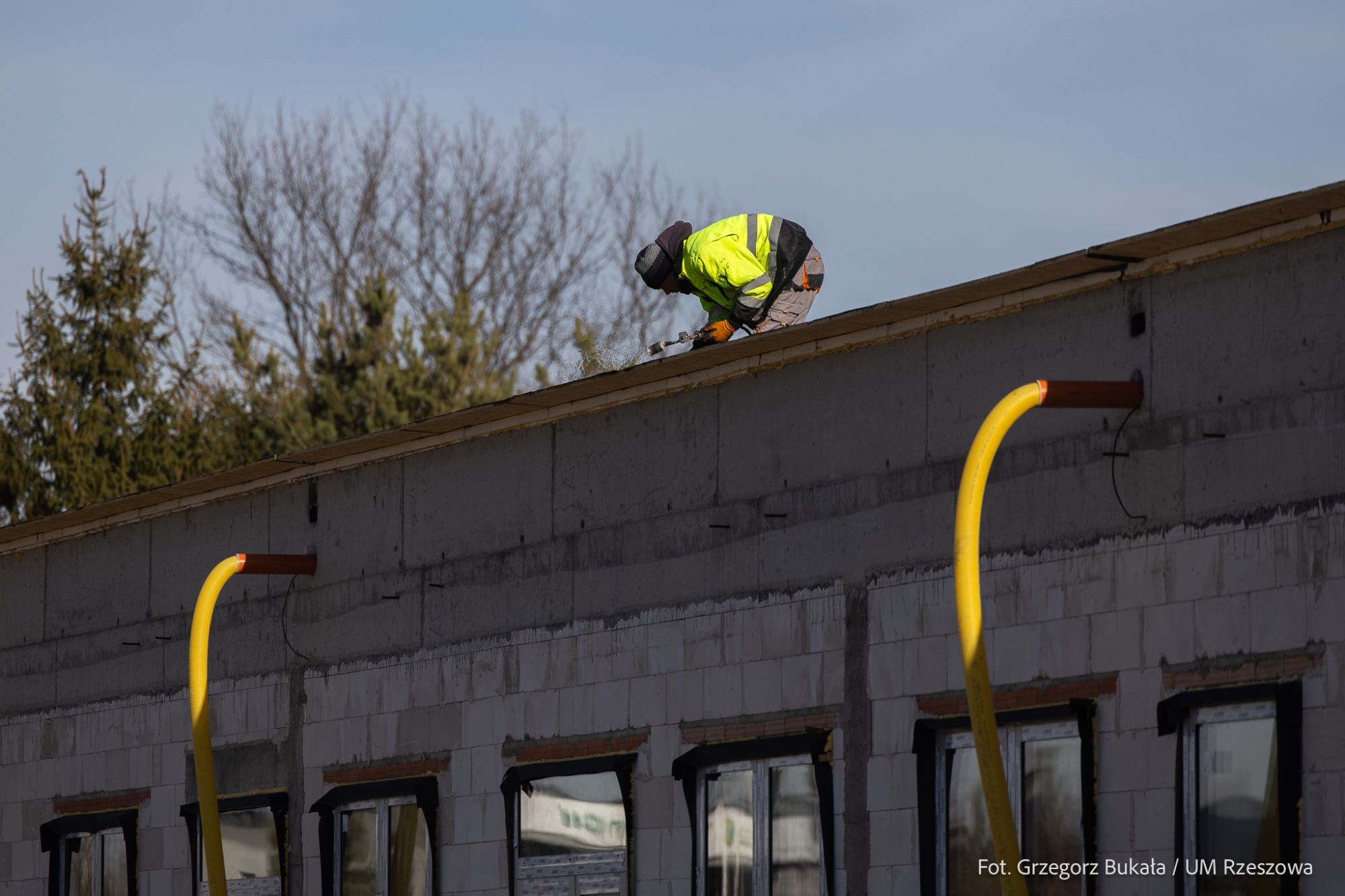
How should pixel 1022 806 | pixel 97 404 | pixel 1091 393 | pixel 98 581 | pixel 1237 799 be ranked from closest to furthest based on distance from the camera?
pixel 1237 799
pixel 1091 393
pixel 1022 806
pixel 98 581
pixel 97 404

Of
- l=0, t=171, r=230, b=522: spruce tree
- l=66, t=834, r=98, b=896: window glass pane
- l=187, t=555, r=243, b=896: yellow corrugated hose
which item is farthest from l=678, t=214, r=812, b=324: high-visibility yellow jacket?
l=0, t=171, r=230, b=522: spruce tree

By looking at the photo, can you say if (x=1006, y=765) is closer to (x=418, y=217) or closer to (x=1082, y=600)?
(x=1082, y=600)

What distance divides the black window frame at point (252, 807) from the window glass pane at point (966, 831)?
6622mm

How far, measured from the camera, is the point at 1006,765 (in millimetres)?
10531

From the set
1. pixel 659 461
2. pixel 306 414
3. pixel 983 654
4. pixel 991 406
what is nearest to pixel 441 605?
pixel 659 461

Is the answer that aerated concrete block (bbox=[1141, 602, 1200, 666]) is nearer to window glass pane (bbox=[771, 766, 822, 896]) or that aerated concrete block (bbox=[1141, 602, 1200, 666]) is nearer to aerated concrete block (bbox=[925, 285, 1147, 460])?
aerated concrete block (bbox=[925, 285, 1147, 460])

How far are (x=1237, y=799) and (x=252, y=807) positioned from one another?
354 inches

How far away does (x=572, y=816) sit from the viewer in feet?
43.9

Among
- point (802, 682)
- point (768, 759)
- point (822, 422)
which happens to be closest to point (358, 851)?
point (768, 759)

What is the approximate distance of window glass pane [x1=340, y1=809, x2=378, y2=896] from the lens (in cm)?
1507

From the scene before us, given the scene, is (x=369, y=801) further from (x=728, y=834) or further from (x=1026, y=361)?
(x=1026, y=361)

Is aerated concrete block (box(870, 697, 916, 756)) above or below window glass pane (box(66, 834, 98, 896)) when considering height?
above

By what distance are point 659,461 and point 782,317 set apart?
210 centimetres

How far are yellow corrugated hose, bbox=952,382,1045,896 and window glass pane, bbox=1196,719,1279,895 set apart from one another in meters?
0.88
